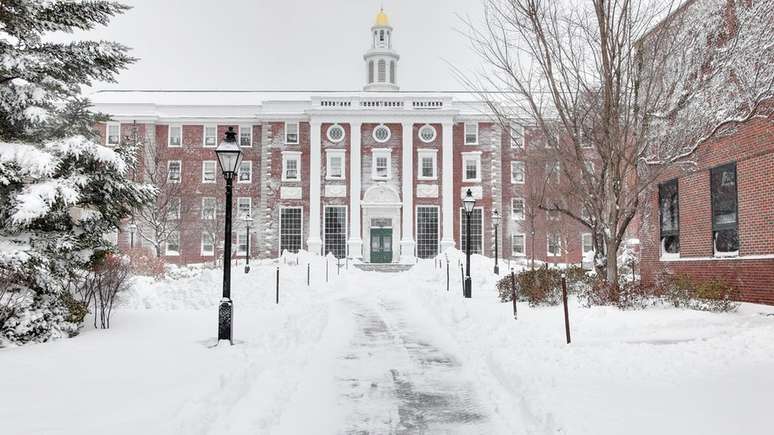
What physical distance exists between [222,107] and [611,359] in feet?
139

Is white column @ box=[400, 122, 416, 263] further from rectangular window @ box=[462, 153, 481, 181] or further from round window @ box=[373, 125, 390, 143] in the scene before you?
rectangular window @ box=[462, 153, 481, 181]

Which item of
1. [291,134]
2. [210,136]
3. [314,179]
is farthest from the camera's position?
[210,136]

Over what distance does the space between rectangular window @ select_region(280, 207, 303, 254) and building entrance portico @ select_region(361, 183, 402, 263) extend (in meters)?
4.93

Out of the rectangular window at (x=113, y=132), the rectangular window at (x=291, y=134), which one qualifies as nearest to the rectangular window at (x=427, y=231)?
the rectangular window at (x=291, y=134)

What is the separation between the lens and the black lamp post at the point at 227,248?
399 inches

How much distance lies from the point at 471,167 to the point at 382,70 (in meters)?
12.7

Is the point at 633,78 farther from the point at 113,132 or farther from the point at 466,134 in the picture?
the point at 113,132

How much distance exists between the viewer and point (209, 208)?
3706cm

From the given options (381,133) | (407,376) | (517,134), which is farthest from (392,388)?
(381,133)

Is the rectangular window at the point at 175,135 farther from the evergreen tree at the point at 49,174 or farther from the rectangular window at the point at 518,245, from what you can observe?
the evergreen tree at the point at 49,174

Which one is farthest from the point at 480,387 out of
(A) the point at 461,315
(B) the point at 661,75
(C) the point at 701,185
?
(C) the point at 701,185

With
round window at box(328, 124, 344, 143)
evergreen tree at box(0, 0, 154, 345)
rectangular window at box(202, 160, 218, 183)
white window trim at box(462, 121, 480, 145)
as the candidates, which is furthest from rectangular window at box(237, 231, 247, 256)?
evergreen tree at box(0, 0, 154, 345)

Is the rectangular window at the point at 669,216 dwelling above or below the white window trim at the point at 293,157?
below

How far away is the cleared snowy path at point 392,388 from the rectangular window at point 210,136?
3605 centimetres
